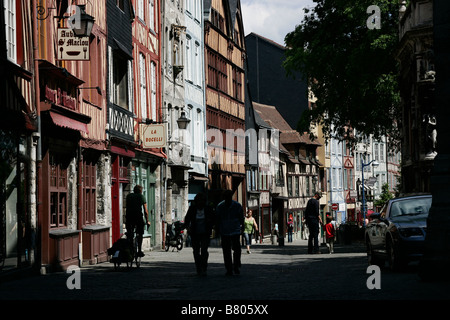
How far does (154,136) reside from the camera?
29.7m

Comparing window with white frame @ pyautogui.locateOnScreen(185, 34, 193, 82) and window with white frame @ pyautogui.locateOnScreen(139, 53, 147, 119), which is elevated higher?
window with white frame @ pyautogui.locateOnScreen(185, 34, 193, 82)

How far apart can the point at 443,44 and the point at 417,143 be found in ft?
58.0

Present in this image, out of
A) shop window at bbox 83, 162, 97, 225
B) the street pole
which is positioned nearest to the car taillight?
the street pole

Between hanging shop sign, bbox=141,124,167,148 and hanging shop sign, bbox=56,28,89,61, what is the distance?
10.2 m

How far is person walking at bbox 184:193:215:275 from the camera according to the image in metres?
17.4

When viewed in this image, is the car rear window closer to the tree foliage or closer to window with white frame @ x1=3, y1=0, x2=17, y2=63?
window with white frame @ x1=3, y1=0, x2=17, y2=63

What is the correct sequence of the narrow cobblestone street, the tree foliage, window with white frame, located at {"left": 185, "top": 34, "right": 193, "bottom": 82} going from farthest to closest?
window with white frame, located at {"left": 185, "top": 34, "right": 193, "bottom": 82} < the tree foliage < the narrow cobblestone street

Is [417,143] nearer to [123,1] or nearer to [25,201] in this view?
[123,1]

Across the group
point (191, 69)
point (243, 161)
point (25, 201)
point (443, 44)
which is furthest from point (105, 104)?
point (243, 161)

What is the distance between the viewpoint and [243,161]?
54.2 m

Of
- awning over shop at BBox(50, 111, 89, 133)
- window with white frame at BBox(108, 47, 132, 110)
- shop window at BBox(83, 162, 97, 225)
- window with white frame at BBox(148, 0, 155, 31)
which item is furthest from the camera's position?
window with white frame at BBox(148, 0, 155, 31)

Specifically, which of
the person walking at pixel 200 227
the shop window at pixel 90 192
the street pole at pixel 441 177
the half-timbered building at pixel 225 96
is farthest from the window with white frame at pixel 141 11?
the street pole at pixel 441 177

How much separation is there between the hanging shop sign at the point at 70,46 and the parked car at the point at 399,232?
22.8 ft

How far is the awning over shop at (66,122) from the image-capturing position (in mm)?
18500
